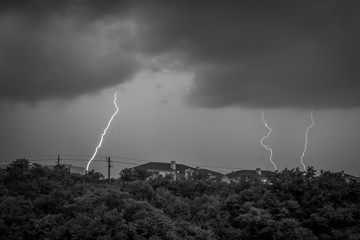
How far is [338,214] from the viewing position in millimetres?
28594

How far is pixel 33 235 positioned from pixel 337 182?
836 inches

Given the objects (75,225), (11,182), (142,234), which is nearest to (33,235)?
(75,225)

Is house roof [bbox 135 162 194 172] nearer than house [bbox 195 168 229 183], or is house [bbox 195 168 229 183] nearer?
house [bbox 195 168 229 183]

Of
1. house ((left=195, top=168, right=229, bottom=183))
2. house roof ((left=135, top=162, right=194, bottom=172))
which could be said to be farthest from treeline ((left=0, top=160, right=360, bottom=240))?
house roof ((left=135, top=162, right=194, bottom=172))

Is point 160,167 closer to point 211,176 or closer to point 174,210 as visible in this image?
point 211,176

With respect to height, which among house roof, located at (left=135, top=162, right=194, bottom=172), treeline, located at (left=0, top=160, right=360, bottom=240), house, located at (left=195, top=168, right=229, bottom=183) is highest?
house roof, located at (left=135, top=162, right=194, bottom=172)

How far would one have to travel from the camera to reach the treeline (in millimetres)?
24047

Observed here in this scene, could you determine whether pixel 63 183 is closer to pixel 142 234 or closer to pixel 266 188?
pixel 142 234

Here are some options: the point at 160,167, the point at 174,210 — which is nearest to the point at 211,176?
the point at 160,167

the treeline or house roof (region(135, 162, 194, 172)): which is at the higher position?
house roof (region(135, 162, 194, 172))

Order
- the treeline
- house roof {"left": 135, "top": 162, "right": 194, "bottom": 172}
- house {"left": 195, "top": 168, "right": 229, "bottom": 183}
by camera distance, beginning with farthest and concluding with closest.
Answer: house roof {"left": 135, "top": 162, "right": 194, "bottom": 172} < house {"left": 195, "top": 168, "right": 229, "bottom": 183} < the treeline

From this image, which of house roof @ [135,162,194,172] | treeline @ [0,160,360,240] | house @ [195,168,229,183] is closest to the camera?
treeline @ [0,160,360,240]

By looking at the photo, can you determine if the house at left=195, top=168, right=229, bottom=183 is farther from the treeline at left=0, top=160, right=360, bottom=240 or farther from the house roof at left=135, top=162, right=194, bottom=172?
the treeline at left=0, top=160, right=360, bottom=240

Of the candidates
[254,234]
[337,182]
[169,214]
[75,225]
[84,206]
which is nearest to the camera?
[75,225]
